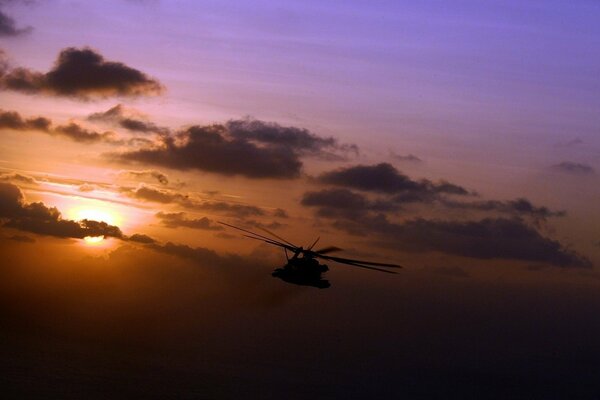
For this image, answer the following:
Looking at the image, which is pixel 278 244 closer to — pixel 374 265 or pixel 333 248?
pixel 333 248

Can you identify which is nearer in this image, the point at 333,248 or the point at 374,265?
the point at 374,265

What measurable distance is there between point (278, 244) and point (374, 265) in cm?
768

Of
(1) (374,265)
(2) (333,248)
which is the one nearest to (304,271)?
(2) (333,248)

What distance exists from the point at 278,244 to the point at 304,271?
3.24 metres

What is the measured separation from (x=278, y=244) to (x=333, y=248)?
13.8ft

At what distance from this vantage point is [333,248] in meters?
51.6

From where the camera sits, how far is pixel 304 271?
52.0 meters

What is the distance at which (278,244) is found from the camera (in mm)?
50375

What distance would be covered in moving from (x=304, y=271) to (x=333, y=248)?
2.78 meters

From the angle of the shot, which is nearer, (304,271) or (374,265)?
(374,265)

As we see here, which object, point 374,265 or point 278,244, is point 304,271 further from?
point 374,265

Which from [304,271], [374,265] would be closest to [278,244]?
[304,271]
